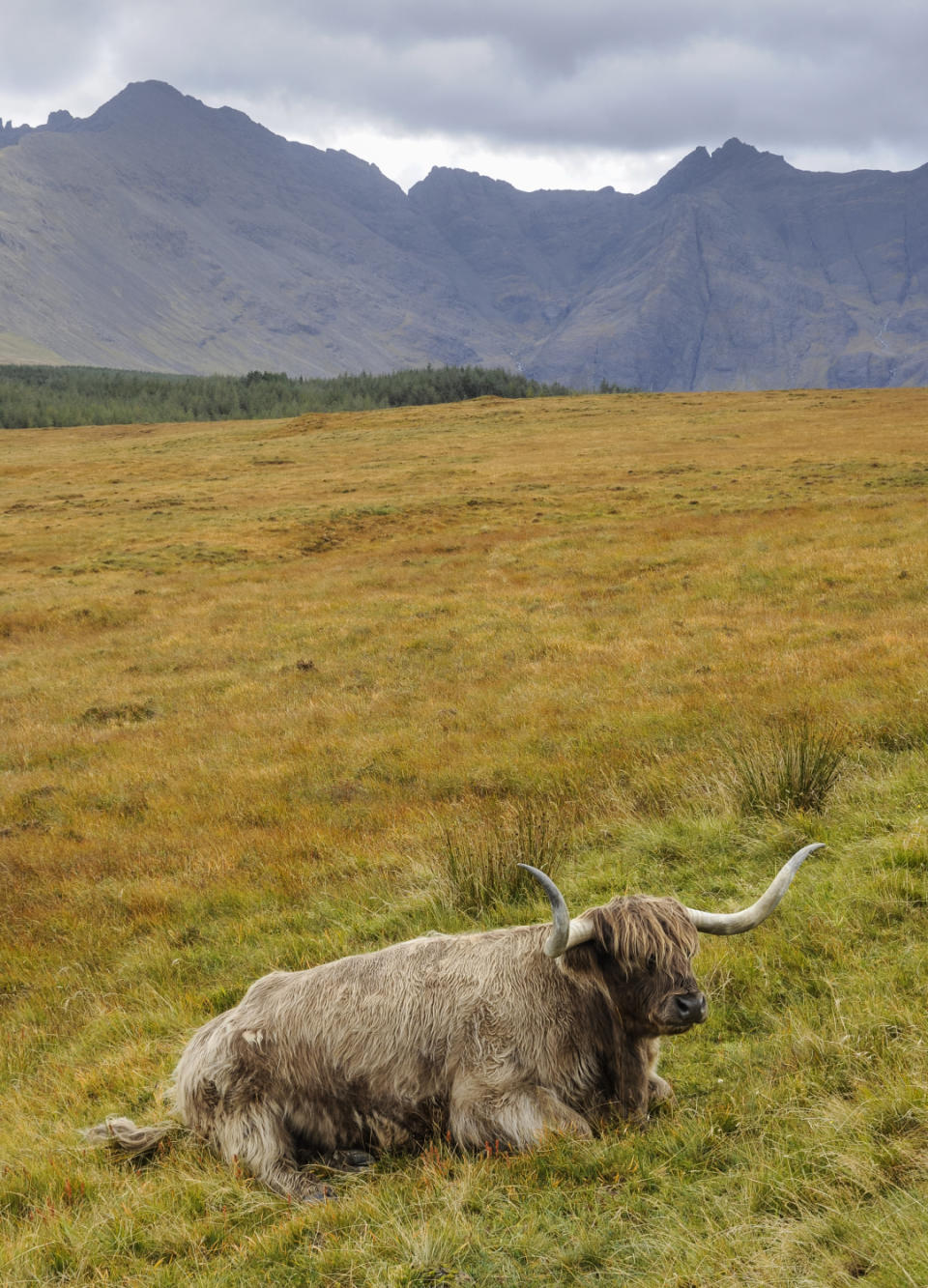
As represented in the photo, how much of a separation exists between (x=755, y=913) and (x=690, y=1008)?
1.92 feet

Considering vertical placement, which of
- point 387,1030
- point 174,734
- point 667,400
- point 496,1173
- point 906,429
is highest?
point 667,400

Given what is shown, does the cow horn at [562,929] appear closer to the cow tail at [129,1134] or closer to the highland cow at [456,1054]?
the highland cow at [456,1054]

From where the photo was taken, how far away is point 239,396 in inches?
5546

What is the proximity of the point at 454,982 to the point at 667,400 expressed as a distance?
9140 centimetres

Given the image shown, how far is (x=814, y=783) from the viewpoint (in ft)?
27.4

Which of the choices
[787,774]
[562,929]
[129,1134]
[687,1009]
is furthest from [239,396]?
[687,1009]

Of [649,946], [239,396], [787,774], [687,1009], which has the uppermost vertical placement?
[239,396]

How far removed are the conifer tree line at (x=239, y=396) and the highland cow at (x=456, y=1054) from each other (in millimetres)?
128135

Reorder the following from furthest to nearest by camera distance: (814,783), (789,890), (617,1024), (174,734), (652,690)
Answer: (174,734) < (652,690) < (814,783) < (789,890) < (617,1024)

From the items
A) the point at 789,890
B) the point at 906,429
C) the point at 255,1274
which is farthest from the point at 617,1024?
the point at 906,429

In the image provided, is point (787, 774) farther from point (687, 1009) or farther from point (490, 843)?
point (687, 1009)

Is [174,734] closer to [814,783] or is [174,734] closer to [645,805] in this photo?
[645,805]

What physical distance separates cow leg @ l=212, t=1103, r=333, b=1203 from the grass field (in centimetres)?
11

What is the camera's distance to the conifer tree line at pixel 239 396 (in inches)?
4943
